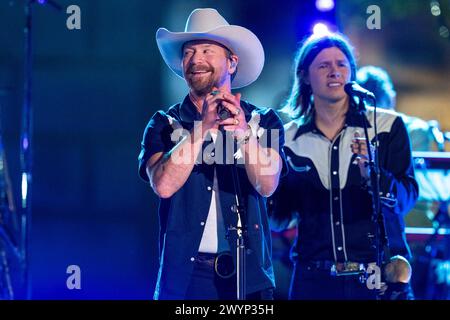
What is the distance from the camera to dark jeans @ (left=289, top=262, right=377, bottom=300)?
330 centimetres

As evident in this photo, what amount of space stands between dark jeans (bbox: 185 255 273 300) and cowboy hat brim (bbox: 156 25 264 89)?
2.94ft

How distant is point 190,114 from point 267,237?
584 millimetres

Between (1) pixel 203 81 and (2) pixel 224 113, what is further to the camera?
(1) pixel 203 81

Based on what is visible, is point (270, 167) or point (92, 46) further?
point (92, 46)

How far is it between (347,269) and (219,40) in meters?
1.15

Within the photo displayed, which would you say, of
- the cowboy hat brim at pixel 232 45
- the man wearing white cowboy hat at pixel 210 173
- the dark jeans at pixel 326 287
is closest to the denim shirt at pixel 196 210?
the man wearing white cowboy hat at pixel 210 173

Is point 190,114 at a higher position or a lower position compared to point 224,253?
higher

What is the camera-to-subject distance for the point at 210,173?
296 centimetres

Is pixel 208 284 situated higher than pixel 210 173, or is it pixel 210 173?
pixel 210 173

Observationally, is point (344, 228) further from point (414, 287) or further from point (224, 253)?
point (414, 287)

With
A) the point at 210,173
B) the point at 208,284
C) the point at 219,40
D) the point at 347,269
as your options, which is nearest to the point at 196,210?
the point at 210,173

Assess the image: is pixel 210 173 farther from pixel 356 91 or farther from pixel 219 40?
pixel 356 91

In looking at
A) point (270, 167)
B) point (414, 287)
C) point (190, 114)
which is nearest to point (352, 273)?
point (270, 167)

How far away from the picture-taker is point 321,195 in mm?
3502
